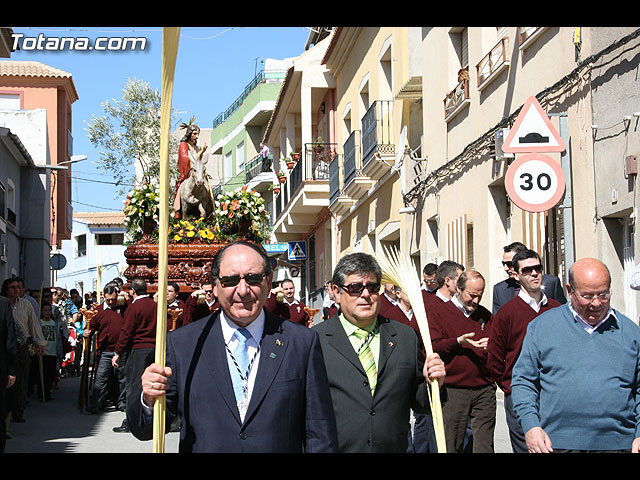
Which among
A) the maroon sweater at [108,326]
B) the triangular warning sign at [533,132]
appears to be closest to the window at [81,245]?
the maroon sweater at [108,326]

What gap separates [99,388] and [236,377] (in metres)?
11.4

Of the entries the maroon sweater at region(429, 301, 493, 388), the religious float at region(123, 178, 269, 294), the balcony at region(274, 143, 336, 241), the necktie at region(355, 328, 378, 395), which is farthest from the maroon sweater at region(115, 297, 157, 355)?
the balcony at region(274, 143, 336, 241)

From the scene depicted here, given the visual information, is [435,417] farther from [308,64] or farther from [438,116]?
[308,64]

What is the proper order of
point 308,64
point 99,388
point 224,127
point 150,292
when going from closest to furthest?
point 150,292 → point 99,388 → point 308,64 → point 224,127

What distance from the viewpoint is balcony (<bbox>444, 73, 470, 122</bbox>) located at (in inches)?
682

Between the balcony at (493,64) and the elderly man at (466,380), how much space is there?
24.9 feet

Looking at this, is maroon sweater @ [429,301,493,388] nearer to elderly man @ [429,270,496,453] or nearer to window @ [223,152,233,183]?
elderly man @ [429,270,496,453]

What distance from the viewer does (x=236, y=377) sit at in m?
4.34

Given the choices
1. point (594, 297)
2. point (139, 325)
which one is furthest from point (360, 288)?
point (139, 325)

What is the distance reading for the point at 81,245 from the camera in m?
76.9

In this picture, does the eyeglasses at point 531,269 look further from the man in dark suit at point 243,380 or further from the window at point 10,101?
the window at point 10,101

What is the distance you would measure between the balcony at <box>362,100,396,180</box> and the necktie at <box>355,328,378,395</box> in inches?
681
